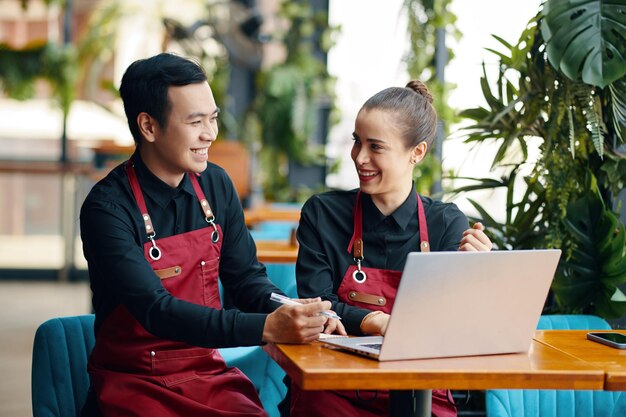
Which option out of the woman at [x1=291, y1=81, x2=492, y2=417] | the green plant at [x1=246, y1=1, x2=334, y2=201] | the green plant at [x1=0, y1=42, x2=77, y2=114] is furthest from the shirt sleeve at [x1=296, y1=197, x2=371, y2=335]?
the green plant at [x1=0, y1=42, x2=77, y2=114]

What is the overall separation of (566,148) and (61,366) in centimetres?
183

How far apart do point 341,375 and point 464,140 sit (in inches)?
73.4

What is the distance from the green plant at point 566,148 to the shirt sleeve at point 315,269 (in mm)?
1043

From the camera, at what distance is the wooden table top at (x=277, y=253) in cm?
379

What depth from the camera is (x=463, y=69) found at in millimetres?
4855

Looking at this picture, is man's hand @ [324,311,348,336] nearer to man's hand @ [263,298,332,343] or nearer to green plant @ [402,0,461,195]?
man's hand @ [263,298,332,343]

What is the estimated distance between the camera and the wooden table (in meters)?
1.69

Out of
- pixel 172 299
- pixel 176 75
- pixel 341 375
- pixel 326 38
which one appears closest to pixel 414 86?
pixel 176 75

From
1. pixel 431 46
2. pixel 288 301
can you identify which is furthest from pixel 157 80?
pixel 431 46

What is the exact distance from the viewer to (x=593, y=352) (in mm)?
2078

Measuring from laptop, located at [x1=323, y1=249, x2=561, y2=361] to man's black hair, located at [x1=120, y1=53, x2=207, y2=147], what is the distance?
73cm

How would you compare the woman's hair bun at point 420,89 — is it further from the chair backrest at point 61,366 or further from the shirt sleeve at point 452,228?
the chair backrest at point 61,366

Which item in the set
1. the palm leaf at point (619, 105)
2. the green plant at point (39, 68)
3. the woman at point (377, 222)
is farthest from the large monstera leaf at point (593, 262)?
the green plant at point (39, 68)

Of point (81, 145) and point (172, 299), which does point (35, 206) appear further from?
point (172, 299)
